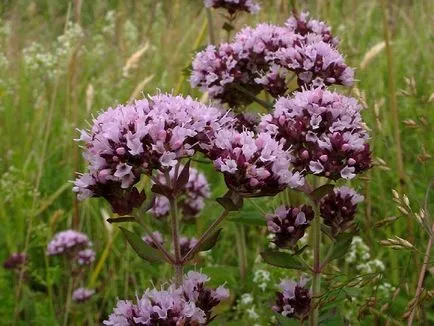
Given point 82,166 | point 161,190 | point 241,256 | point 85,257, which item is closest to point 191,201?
point 241,256

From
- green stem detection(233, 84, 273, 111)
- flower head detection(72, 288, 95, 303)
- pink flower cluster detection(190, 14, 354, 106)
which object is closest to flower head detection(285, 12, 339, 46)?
pink flower cluster detection(190, 14, 354, 106)

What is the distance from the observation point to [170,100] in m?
1.63

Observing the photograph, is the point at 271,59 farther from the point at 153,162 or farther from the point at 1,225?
the point at 1,225

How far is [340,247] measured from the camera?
1789 mm

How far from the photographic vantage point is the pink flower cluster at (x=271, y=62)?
2006 mm

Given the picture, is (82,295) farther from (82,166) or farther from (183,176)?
(183,176)

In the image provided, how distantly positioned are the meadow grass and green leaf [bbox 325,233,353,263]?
0.10m

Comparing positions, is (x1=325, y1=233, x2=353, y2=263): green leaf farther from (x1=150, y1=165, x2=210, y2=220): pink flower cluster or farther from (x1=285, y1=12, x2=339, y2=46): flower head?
(x1=150, y1=165, x2=210, y2=220): pink flower cluster

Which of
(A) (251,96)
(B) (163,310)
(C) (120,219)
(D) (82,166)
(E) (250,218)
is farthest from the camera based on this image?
(D) (82,166)

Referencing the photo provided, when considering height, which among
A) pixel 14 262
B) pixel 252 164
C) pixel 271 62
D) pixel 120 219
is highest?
pixel 271 62

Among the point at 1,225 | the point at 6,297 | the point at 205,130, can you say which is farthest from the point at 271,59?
the point at 1,225

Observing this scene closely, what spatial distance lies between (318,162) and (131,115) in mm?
426

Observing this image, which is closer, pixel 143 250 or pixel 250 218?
pixel 143 250

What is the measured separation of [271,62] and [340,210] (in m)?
0.50
